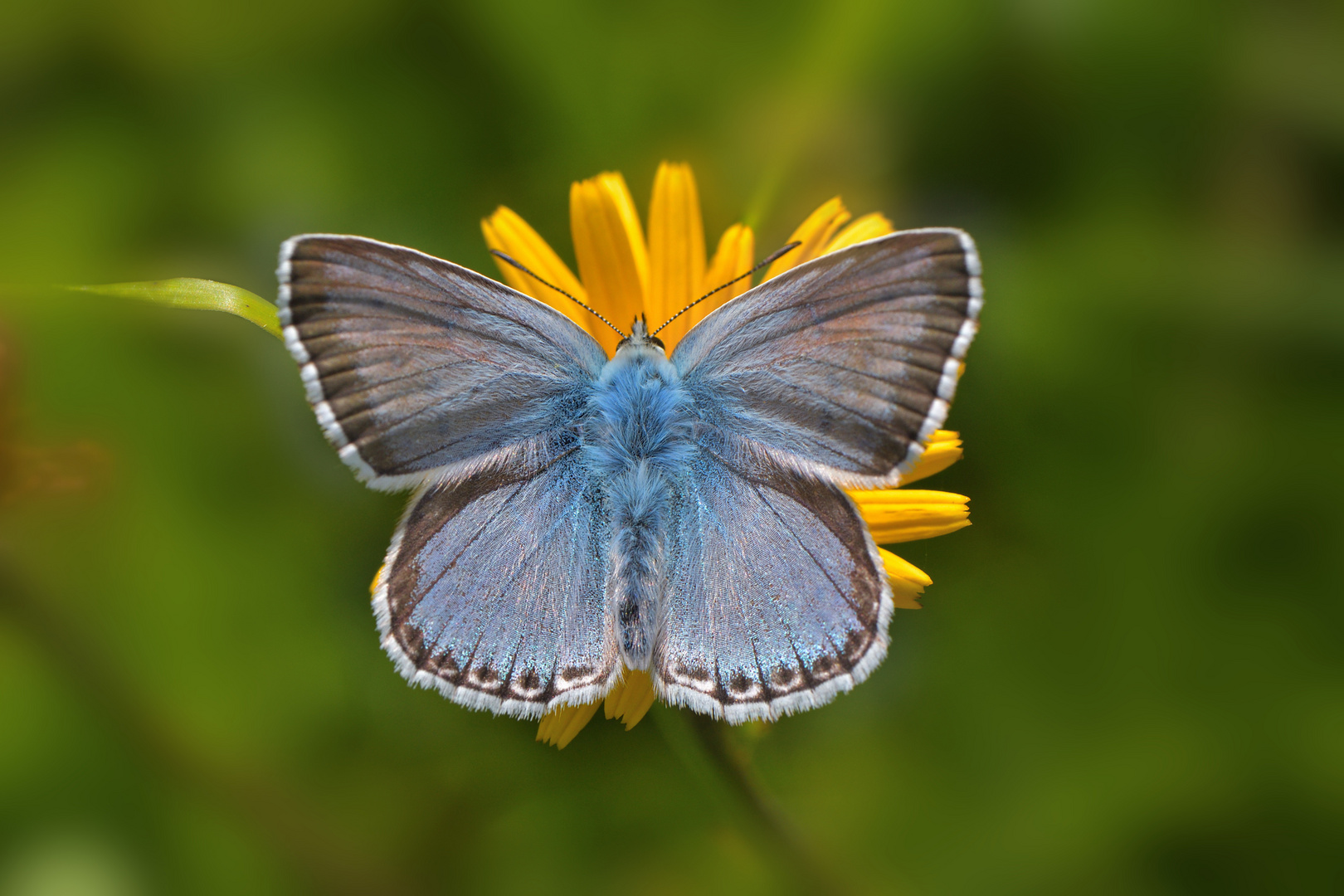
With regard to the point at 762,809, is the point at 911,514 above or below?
above

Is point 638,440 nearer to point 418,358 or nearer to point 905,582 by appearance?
point 418,358

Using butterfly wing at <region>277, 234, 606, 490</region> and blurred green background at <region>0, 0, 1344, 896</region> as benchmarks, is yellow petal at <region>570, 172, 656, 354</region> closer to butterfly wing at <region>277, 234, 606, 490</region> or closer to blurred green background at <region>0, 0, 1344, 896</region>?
blurred green background at <region>0, 0, 1344, 896</region>

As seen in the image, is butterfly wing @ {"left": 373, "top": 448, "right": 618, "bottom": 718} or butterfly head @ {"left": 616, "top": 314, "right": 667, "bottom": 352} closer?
butterfly wing @ {"left": 373, "top": 448, "right": 618, "bottom": 718}

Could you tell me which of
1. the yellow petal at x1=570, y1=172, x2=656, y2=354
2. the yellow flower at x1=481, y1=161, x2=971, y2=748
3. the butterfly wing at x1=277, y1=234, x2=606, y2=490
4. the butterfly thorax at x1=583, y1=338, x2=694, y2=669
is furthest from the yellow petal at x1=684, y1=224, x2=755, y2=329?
the butterfly wing at x1=277, y1=234, x2=606, y2=490

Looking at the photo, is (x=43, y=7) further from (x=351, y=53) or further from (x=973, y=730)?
(x=973, y=730)

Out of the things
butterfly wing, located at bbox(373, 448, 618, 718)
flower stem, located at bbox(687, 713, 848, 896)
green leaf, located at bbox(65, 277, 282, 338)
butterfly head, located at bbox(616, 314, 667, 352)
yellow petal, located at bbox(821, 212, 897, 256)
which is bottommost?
flower stem, located at bbox(687, 713, 848, 896)

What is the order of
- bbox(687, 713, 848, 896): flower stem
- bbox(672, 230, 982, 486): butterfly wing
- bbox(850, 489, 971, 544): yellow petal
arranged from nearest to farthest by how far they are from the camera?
1. bbox(672, 230, 982, 486): butterfly wing
2. bbox(687, 713, 848, 896): flower stem
3. bbox(850, 489, 971, 544): yellow petal

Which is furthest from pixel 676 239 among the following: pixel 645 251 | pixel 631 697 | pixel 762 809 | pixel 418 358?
pixel 762 809
